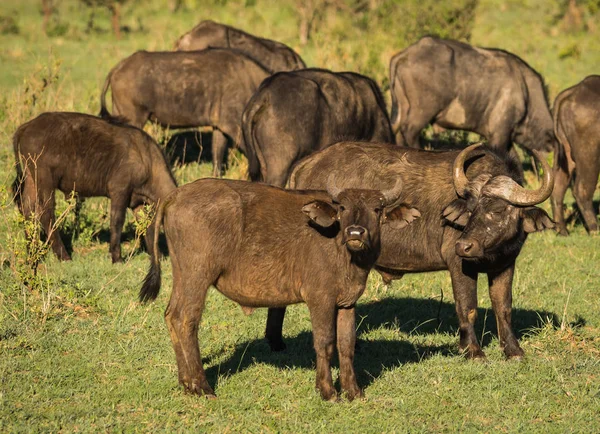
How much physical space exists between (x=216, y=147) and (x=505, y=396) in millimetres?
8533

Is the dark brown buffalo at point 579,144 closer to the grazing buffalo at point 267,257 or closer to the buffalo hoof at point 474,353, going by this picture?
the buffalo hoof at point 474,353

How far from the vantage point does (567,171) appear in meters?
12.6

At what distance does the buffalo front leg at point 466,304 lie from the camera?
7.55m

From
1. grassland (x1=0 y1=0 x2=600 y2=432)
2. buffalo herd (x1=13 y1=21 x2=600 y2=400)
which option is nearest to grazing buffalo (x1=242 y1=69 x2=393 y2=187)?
buffalo herd (x1=13 y1=21 x2=600 y2=400)

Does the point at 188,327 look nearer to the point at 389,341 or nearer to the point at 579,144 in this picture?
the point at 389,341

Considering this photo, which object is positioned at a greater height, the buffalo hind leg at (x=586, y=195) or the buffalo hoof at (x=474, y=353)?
the buffalo hoof at (x=474, y=353)

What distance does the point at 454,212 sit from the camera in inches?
291

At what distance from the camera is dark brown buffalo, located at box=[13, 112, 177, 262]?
1039 cm

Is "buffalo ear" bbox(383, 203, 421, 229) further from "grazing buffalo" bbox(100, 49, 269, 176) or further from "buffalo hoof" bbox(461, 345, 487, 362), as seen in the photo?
"grazing buffalo" bbox(100, 49, 269, 176)

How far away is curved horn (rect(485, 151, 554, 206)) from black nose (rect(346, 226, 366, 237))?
1825mm

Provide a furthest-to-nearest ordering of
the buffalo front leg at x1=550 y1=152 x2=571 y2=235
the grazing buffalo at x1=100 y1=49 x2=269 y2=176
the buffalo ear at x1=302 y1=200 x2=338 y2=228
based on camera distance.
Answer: the grazing buffalo at x1=100 y1=49 x2=269 y2=176 < the buffalo front leg at x1=550 y1=152 x2=571 y2=235 < the buffalo ear at x1=302 y1=200 x2=338 y2=228

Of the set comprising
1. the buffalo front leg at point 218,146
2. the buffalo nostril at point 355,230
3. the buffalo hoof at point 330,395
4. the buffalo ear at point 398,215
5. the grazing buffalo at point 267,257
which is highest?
the buffalo nostril at point 355,230

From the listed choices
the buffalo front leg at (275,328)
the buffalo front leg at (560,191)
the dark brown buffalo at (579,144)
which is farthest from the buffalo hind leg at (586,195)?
the buffalo front leg at (275,328)

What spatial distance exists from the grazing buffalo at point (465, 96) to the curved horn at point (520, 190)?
7277 millimetres
